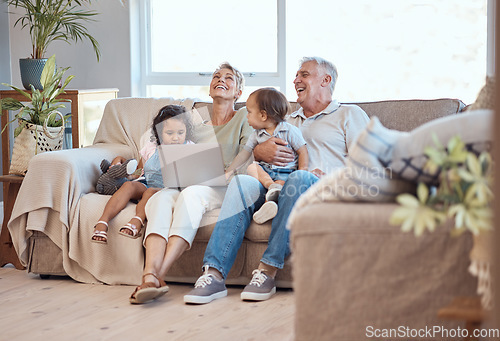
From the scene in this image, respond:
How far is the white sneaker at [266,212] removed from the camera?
2.84 metres

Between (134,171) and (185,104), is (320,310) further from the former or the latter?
(185,104)

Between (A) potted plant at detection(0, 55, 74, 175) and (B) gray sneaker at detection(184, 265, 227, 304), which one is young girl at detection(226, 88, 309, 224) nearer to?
(B) gray sneaker at detection(184, 265, 227, 304)

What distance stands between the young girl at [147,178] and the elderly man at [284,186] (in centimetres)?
37

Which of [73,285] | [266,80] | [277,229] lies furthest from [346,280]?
[266,80]

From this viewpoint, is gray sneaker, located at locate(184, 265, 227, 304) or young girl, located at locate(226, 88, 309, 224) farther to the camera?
young girl, located at locate(226, 88, 309, 224)

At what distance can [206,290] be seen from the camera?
273cm

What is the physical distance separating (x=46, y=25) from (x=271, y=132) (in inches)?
76.5

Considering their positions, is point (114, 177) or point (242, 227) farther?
point (114, 177)

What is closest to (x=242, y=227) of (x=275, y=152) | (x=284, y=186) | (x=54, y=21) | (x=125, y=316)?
(x=284, y=186)

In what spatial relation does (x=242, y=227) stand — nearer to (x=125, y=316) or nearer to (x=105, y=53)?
(x=125, y=316)

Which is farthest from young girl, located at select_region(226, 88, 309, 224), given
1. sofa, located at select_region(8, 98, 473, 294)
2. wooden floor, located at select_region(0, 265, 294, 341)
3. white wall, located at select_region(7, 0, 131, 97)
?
white wall, located at select_region(7, 0, 131, 97)

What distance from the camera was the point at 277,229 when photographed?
2.81 m

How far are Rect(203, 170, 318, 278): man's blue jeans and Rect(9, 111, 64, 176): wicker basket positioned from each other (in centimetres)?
120

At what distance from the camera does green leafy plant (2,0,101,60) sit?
4.26m
